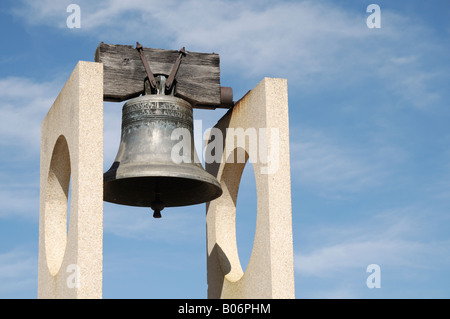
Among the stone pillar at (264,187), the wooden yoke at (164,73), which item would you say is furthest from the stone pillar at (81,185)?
the stone pillar at (264,187)

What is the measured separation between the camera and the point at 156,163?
807 cm

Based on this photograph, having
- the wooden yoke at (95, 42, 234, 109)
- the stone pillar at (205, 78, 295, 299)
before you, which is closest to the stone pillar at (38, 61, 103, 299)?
the wooden yoke at (95, 42, 234, 109)

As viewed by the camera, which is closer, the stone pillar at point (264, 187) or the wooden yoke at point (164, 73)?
the stone pillar at point (264, 187)

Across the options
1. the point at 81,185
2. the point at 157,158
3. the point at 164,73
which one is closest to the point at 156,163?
the point at 157,158

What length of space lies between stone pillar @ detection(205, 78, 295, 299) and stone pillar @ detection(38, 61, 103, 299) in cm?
155

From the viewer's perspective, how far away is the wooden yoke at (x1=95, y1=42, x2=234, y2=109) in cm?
860

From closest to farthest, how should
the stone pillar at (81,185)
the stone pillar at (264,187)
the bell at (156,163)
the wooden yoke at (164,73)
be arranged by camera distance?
the stone pillar at (81,185) → the stone pillar at (264,187) → the bell at (156,163) → the wooden yoke at (164,73)

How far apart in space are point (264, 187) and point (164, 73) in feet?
5.65

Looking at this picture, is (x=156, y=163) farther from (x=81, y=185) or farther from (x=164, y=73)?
(x=164, y=73)

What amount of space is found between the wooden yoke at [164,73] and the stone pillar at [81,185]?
1.97ft

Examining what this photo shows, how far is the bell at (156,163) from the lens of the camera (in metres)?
8.07

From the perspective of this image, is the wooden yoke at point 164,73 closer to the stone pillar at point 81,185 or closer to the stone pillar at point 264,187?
the stone pillar at point 264,187
